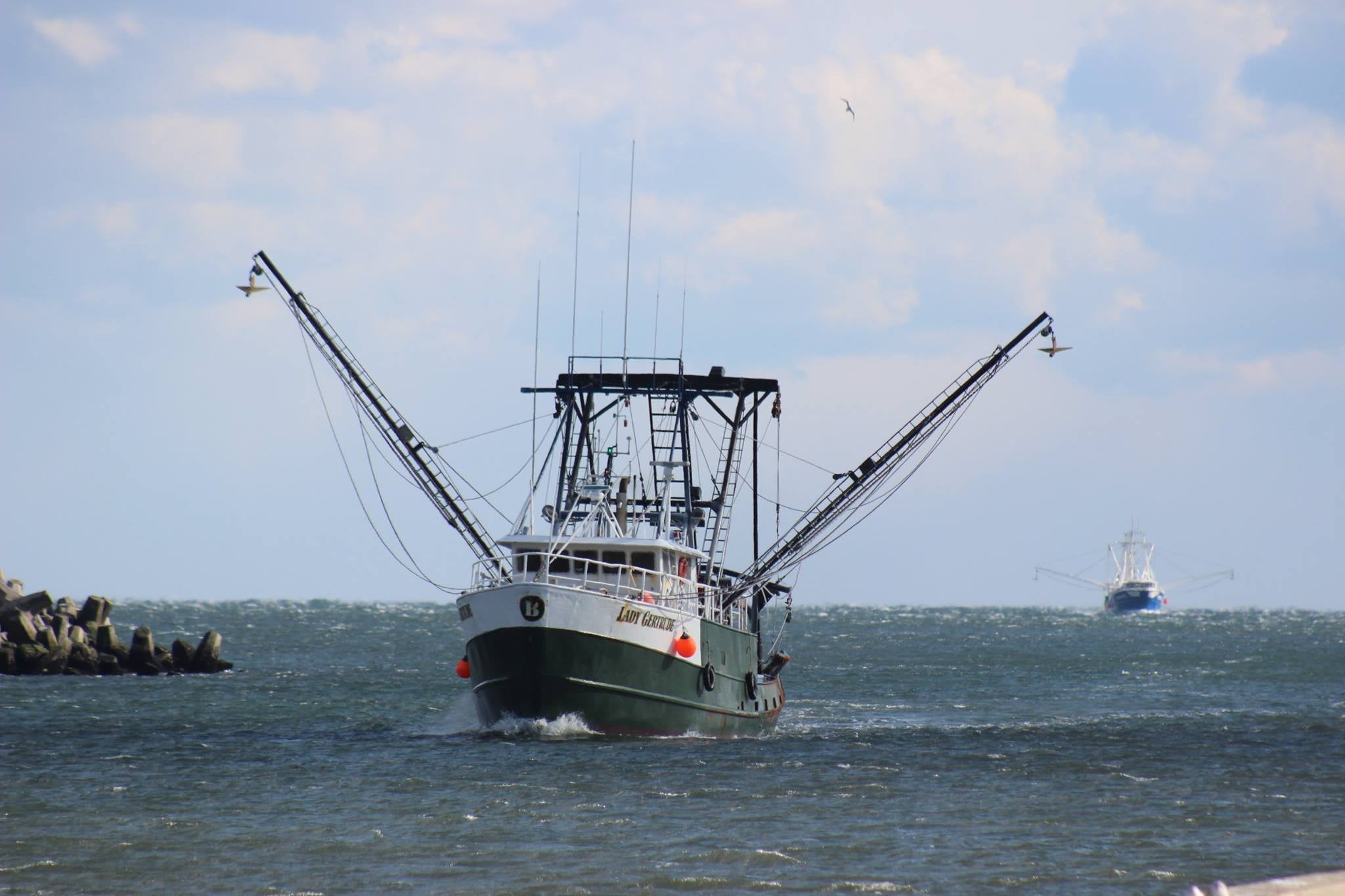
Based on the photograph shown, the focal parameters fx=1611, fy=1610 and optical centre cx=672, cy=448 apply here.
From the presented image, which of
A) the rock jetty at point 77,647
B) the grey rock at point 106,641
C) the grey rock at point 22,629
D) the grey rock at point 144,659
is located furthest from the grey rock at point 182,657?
the grey rock at point 22,629

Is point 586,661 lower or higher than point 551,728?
higher

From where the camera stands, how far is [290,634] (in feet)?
399

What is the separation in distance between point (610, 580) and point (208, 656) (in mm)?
35162

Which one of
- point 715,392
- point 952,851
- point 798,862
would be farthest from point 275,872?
point 715,392

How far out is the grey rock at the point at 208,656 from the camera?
217 feet

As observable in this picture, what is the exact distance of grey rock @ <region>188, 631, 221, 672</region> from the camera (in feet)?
217

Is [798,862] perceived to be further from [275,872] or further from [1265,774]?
[1265,774]

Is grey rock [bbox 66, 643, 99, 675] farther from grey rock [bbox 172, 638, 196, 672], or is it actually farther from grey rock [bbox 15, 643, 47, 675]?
grey rock [bbox 172, 638, 196, 672]

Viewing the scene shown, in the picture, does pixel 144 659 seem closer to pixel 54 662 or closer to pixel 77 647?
pixel 77 647

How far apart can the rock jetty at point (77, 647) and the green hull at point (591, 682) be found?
98.2ft

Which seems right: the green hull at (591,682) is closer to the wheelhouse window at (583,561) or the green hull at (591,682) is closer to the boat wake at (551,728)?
the boat wake at (551,728)

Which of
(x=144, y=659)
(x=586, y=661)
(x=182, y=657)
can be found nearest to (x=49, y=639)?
(x=144, y=659)

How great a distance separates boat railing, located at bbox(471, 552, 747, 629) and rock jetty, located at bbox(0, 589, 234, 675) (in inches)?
1200

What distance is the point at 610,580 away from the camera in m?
36.8
